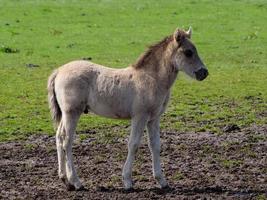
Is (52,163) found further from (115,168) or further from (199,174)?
(199,174)

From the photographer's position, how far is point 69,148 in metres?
12.0

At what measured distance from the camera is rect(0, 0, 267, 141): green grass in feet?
56.7

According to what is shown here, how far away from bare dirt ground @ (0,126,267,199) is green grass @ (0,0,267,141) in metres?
0.80

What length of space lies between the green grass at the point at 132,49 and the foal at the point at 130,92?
0.63 meters

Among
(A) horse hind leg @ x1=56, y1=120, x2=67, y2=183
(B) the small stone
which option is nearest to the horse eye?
(A) horse hind leg @ x1=56, y1=120, x2=67, y2=183

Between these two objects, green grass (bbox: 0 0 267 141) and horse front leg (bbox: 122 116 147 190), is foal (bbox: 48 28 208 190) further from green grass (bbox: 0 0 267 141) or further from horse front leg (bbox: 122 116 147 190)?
green grass (bbox: 0 0 267 141)

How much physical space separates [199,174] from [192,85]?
846cm

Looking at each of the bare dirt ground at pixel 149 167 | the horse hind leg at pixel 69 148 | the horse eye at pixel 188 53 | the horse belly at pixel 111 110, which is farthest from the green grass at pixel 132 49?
the horse hind leg at pixel 69 148

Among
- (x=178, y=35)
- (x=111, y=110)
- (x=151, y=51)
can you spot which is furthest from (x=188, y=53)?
(x=111, y=110)

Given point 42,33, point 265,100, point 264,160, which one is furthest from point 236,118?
point 42,33

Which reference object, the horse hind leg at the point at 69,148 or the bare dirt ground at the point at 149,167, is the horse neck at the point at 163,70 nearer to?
the horse hind leg at the point at 69,148

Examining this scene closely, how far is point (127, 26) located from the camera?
3206 cm

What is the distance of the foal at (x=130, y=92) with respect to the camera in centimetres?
1191

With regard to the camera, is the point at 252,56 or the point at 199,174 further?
the point at 252,56
